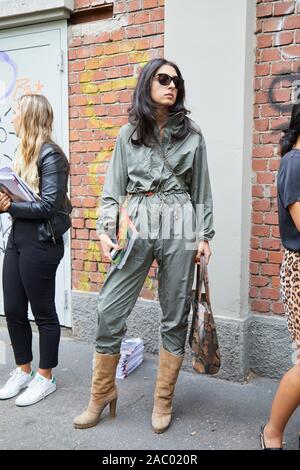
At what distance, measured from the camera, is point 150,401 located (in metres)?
3.39

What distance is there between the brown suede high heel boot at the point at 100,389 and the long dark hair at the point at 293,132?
4.88ft

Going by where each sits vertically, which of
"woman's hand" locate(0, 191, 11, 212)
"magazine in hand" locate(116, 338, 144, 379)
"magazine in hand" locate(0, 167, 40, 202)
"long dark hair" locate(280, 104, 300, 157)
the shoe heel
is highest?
"long dark hair" locate(280, 104, 300, 157)

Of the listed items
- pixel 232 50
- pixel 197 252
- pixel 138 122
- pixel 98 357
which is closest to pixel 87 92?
pixel 232 50

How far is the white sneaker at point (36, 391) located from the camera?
332cm

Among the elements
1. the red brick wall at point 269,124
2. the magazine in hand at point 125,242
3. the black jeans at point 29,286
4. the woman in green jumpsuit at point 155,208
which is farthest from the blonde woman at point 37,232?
the red brick wall at point 269,124

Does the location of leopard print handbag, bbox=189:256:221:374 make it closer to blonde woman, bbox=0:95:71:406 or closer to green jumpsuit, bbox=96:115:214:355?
green jumpsuit, bbox=96:115:214:355

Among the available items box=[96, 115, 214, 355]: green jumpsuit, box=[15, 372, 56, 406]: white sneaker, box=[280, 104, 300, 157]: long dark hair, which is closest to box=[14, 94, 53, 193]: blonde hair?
box=[96, 115, 214, 355]: green jumpsuit

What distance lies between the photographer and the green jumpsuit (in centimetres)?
288

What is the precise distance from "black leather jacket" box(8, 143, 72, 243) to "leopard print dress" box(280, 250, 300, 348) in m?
1.45

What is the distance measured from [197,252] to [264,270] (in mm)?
944

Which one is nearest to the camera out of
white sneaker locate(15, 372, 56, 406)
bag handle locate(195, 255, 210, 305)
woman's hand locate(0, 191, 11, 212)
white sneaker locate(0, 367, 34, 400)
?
bag handle locate(195, 255, 210, 305)

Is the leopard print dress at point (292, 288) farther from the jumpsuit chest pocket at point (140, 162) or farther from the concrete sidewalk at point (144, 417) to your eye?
the jumpsuit chest pocket at point (140, 162)

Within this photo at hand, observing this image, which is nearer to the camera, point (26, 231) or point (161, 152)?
point (161, 152)
